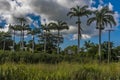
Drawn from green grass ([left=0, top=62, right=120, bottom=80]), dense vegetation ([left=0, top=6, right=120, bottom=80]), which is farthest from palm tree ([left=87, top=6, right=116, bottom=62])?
green grass ([left=0, top=62, right=120, bottom=80])

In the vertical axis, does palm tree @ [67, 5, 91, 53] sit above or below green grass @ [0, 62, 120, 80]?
above

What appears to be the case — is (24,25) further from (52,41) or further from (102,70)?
(102,70)

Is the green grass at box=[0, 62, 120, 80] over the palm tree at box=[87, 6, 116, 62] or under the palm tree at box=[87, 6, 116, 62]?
under

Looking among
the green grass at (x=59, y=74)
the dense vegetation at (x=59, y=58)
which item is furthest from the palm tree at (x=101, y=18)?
the green grass at (x=59, y=74)

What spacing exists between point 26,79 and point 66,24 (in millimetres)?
83711

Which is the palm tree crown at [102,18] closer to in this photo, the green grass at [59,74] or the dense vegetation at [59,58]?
the dense vegetation at [59,58]

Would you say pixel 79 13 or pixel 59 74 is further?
pixel 79 13

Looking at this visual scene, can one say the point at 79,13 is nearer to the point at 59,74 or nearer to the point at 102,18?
the point at 102,18

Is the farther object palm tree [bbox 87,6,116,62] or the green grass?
palm tree [bbox 87,6,116,62]

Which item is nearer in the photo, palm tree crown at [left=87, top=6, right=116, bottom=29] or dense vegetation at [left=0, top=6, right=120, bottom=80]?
dense vegetation at [left=0, top=6, right=120, bottom=80]

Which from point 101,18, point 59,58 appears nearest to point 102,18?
point 101,18

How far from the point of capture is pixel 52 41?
129m

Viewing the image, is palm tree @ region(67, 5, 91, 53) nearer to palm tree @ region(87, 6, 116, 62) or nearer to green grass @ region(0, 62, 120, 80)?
palm tree @ region(87, 6, 116, 62)

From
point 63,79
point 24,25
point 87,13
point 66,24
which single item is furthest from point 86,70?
point 24,25
